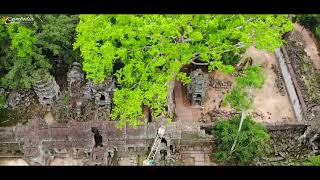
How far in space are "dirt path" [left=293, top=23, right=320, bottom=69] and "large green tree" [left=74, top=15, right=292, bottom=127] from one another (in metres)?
8.92

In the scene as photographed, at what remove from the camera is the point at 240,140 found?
18.7 metres

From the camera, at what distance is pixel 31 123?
1953 cm

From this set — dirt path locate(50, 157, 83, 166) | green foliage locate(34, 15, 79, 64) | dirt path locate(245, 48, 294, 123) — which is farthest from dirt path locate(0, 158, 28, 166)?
dirt path locate(245, 48, 294, 123)

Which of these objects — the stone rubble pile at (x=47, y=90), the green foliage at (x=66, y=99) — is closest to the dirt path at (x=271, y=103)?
the green foliage at (x=66, y=99)

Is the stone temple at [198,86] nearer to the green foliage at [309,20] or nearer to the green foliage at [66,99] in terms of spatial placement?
the green foliage at [66,99]

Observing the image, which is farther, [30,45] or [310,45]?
[310,45]

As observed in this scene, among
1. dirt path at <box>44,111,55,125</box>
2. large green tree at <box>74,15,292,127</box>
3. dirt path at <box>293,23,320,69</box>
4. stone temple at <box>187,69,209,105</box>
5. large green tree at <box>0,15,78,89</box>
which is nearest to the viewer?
large green tree at <box>74,15,292,127</box>

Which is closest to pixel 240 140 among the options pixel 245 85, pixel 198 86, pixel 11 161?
pixel 245 85

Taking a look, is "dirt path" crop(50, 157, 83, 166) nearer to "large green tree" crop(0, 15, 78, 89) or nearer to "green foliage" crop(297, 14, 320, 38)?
"large green tree" crop(0, 15, 78, 89)

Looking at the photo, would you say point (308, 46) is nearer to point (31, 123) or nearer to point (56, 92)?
point (56, 92)

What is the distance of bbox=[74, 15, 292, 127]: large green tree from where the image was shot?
17.1 m

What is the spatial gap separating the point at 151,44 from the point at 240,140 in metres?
6.42

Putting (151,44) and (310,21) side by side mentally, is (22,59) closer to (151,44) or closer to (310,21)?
(151,44)
